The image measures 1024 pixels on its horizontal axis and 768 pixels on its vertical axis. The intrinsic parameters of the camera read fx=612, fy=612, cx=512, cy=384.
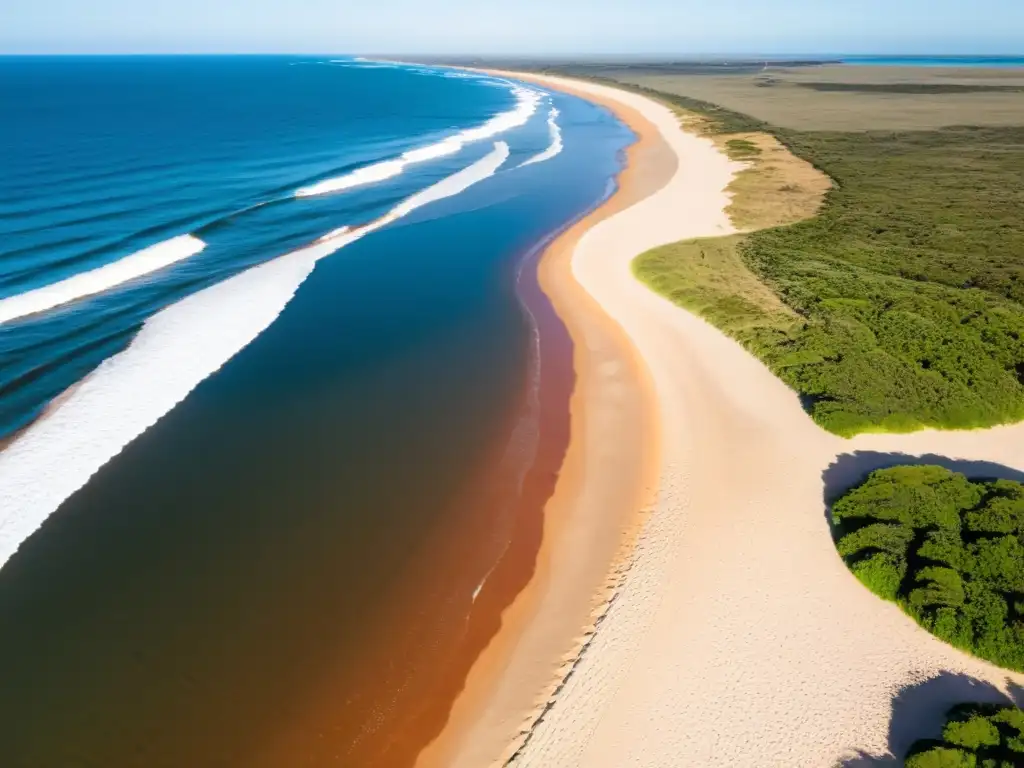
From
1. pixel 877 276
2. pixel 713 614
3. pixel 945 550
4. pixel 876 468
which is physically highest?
pixel 877 276

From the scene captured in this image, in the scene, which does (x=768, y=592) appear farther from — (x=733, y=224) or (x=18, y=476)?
(x=733, y=224)

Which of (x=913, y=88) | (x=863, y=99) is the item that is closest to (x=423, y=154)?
(x=863, y=99)

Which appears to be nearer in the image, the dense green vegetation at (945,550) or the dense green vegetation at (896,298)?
the dense green vegetation at (945,550)

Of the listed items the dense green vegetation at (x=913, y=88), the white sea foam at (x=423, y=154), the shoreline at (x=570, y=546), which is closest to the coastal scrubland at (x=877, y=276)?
the shoreline at (x=570, y=546)

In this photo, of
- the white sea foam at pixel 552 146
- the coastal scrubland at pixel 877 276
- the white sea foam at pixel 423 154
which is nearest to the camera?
the coastal scrubland at pixel 877 276

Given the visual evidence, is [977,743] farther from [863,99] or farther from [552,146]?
[863,99]

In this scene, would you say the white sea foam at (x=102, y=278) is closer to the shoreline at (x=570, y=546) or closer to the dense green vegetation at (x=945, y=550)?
the shoreline at (x=570, y=546)

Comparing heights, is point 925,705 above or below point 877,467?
below
